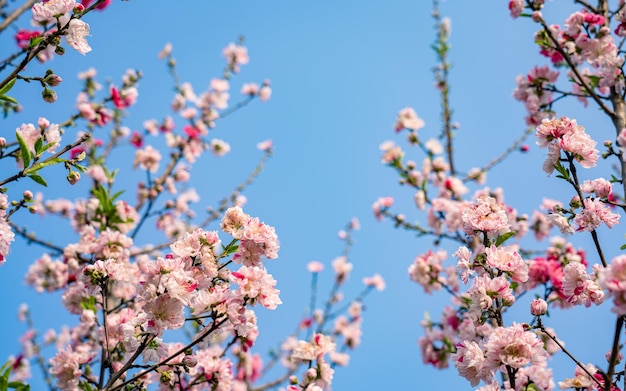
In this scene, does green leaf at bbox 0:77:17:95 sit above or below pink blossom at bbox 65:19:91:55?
below

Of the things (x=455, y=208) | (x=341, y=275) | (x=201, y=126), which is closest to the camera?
(x=455, y=208)

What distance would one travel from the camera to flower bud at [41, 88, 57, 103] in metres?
2.17

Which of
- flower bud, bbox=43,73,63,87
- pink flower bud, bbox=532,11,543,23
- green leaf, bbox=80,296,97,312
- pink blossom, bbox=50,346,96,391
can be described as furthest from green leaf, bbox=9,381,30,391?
pink flower bud, bbox=532,11,543,23

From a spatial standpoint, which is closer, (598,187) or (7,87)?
(7,87)

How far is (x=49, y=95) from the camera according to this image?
7.17 ft

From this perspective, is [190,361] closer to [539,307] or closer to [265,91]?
[539,307]

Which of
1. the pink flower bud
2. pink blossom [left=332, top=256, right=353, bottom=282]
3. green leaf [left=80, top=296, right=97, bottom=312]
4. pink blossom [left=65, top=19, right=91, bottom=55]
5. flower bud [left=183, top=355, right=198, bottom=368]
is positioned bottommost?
flower bud [left=183, top=355, right=198, bottom=368]

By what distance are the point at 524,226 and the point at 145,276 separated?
3938 mm

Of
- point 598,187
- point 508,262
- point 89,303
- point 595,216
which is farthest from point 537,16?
point 89,303

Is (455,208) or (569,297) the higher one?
(455,208)

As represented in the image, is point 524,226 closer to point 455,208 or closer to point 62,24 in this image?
point 455,208

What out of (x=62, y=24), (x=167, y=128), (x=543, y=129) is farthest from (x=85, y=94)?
(x=543, y=129)

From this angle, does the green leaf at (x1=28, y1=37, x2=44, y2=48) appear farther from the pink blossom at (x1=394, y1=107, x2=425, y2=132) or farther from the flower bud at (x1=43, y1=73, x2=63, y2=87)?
the pink blossom at (x1=394, y1=107, x2=425, y2=132)

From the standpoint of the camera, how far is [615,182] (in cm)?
238
